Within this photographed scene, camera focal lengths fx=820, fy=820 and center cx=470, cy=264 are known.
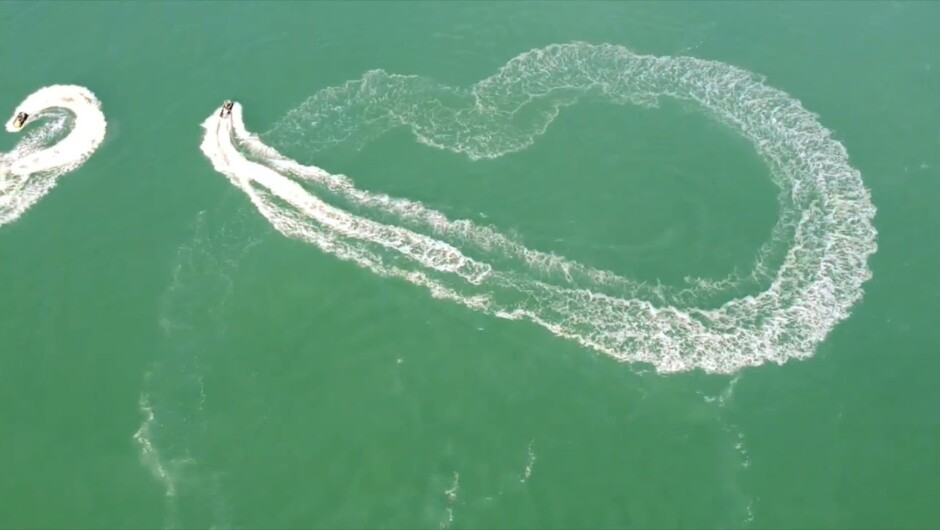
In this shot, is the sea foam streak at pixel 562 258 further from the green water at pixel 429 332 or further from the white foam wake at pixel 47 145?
the white foam wake at pixel 47 145

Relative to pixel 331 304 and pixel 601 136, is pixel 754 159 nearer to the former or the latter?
pixel 601 136

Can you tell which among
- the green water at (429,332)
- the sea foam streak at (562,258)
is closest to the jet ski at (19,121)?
the green water at (429,332)

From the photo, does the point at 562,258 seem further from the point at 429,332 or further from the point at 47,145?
the point at 47,145

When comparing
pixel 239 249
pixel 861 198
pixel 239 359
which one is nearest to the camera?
pixel 239 359

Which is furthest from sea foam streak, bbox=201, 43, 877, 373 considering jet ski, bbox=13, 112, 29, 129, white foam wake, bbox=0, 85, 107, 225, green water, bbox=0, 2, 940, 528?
jet ski, bbox=13, 112, 29, 129

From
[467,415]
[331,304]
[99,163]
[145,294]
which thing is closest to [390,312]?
[331,304]


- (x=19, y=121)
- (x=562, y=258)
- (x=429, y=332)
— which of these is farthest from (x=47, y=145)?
(x=562, y=258)
